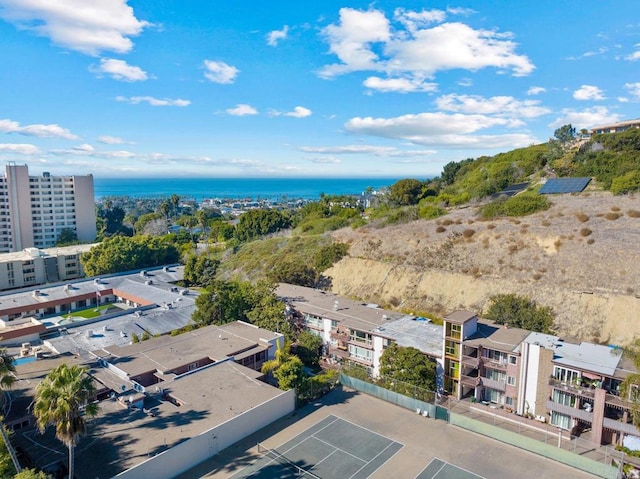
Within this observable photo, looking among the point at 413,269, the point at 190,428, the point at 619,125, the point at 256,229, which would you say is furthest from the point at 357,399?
the point at 619,125

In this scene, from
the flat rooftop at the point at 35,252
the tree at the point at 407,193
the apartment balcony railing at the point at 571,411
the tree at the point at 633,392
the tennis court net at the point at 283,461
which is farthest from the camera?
the tree at the point at 407,193

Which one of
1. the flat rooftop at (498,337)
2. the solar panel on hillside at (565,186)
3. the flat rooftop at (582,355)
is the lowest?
the flat rooftop at (498,337)

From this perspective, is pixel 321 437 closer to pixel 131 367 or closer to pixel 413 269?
pixel 131 367

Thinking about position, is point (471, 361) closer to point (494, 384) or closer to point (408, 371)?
point (494, 384)

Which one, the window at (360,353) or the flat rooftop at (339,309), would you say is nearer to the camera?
the window at (360,353)

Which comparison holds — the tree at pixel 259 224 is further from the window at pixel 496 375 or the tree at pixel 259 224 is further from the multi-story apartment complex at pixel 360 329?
the window at pixel 496 375

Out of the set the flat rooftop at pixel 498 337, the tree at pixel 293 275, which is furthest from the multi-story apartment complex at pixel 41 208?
the flat rooftop at pixel 498 337
